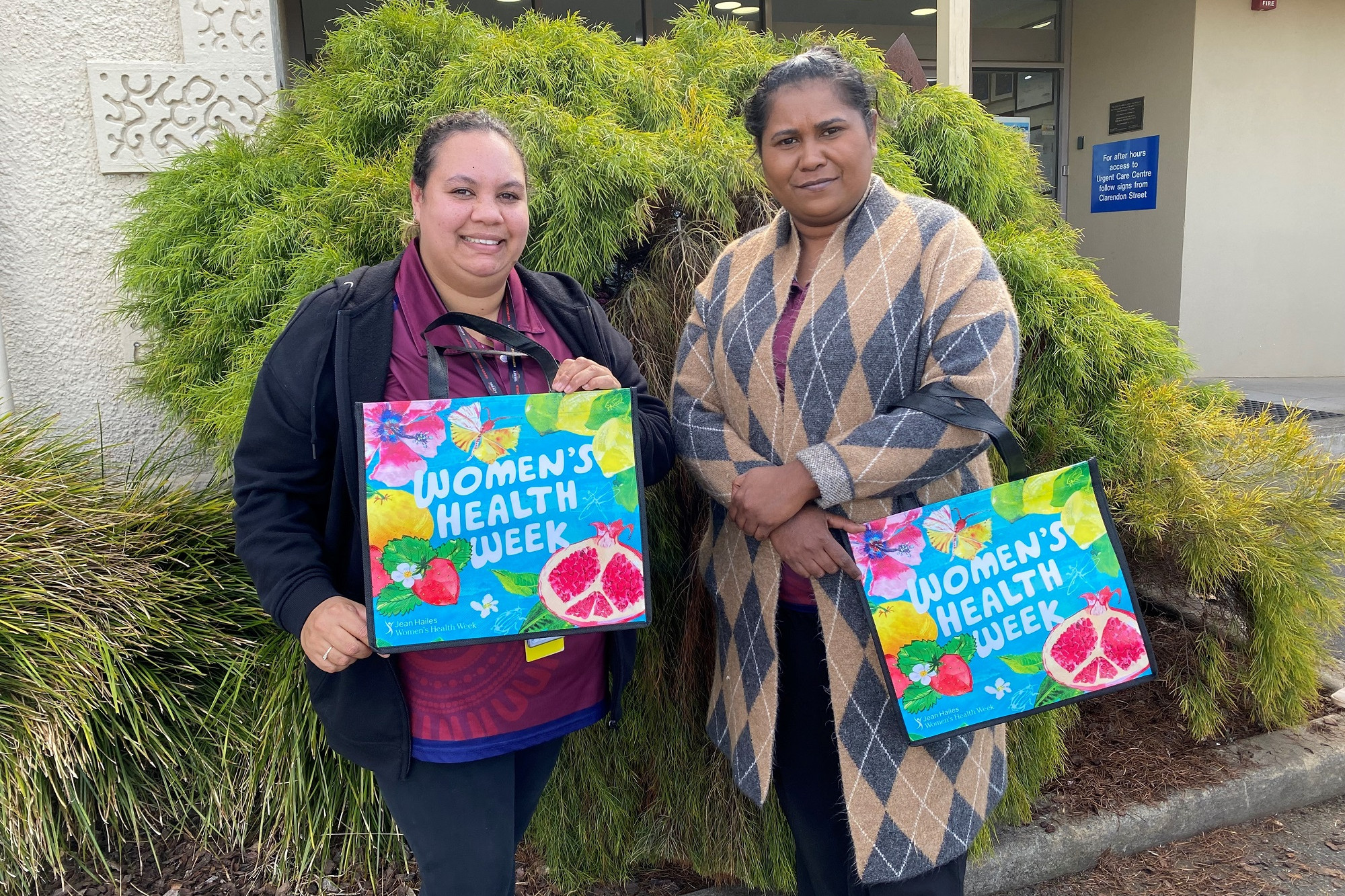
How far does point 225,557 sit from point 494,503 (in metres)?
1.73

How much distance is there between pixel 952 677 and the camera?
5.31 feet

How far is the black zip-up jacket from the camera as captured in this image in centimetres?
158

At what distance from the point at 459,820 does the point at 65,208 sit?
3.25 meters

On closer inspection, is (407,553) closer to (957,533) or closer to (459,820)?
(459,820)

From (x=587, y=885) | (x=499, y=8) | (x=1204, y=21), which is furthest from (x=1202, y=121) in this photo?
(x=587, y=885)

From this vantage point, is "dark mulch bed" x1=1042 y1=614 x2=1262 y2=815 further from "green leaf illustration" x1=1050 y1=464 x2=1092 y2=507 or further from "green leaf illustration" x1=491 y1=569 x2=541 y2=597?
"green leaf illustration" x1=491 y1=569 x2=541 y2=597

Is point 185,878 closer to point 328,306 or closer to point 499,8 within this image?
point 328,306

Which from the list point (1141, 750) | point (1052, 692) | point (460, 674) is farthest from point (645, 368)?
point (1141, 750)

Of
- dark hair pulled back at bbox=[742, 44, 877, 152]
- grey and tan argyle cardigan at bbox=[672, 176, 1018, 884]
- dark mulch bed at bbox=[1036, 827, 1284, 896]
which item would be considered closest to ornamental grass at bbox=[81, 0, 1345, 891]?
dark mulch bed at bbox=[1036, 827, 1284, 896]

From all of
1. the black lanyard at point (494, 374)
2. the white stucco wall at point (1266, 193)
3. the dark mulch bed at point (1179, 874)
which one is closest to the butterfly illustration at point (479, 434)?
the black lanyard at point (494, 374)

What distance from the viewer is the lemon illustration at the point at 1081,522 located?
1588mm

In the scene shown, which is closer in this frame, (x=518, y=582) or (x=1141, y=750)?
(x=518, y=582)

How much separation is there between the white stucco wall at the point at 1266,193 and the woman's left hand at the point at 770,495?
26.1ft

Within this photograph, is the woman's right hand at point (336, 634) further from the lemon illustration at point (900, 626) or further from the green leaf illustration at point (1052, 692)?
the green leaf illustration at point (1052, 692)
